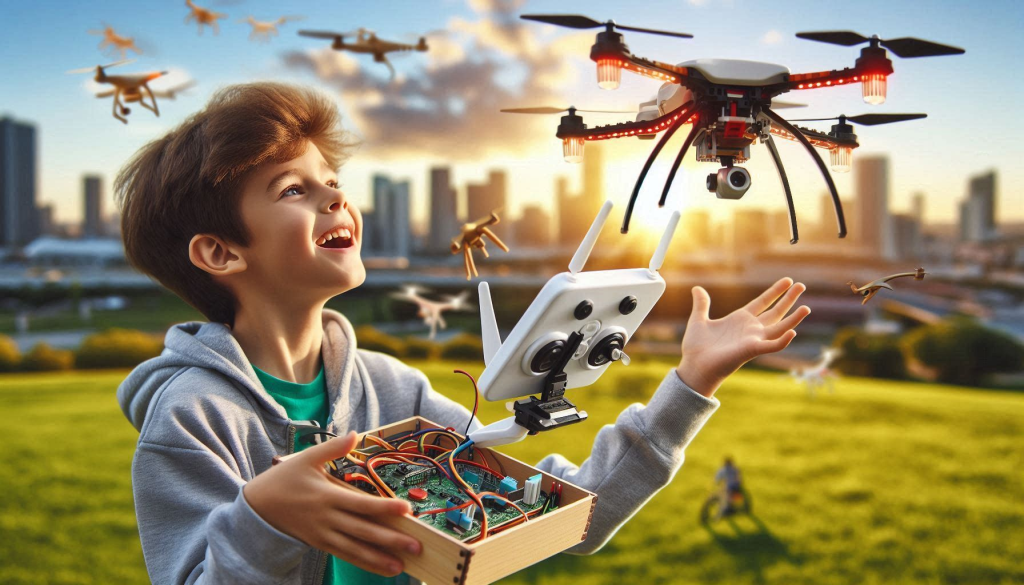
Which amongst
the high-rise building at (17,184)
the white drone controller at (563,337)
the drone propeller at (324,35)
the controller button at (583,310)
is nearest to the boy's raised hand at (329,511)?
the white drone controller at (563,337)

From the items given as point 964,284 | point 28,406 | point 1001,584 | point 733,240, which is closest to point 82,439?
point 28,406

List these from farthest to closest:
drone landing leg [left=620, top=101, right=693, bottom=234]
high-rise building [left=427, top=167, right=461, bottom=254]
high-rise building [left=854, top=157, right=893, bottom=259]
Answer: high-rise building [left=854, top=157, right=893, bottom=259], high-rise building [left=427, top=167, right=461, bottom=254], drone landing leg [left=620, top=101, right=693, bottom=234]

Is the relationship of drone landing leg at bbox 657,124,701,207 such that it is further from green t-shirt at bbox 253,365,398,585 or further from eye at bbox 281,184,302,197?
green t-shirt at bbox 253,365,398,585

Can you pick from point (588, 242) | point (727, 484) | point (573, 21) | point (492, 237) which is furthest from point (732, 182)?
point (727, 484)

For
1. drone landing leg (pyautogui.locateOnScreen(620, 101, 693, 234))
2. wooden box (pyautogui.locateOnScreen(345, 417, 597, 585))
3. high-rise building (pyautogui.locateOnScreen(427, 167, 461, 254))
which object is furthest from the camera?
high-rise building (pyautogui.locateOnScreen(427, 167, 461, 254))

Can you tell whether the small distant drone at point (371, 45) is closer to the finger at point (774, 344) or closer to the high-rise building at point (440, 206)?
the finger at point (774, 344)

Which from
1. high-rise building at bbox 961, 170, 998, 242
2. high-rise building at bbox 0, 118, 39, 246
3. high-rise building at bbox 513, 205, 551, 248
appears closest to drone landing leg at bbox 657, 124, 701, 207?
high-rise building at bbox 513, 205, 551, 248

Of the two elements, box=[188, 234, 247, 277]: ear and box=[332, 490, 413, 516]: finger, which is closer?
box=[332, 490, 413, 516]: finger

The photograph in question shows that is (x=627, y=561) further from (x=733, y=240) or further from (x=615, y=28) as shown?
(x=615, y=28)
